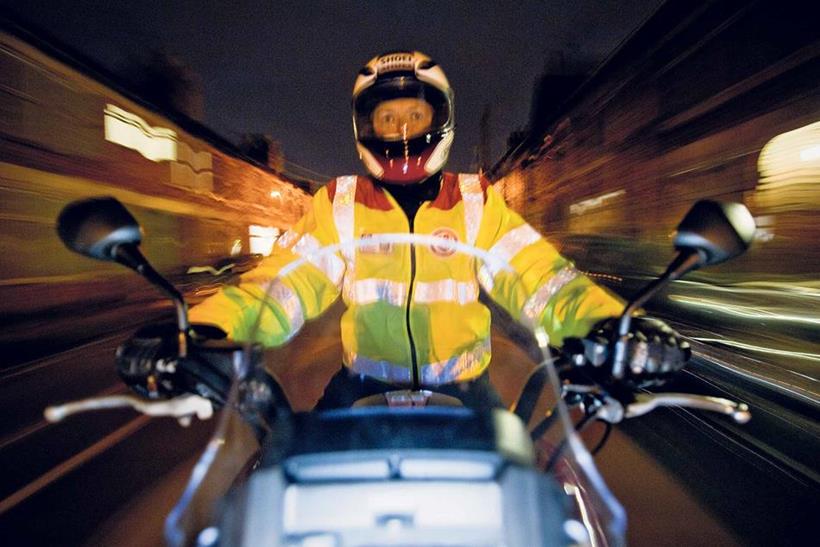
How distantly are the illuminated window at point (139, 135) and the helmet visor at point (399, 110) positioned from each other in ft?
28.2

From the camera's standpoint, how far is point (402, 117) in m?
2.34

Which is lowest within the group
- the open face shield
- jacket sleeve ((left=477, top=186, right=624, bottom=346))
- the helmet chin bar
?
jacket sleeve ((left=477, top=186, right=624, bottom=346))

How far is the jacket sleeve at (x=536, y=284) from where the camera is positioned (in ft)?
5.30

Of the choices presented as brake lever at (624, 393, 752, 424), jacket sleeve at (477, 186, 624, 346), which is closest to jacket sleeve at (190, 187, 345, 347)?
jacket sleeve at (477, 186, 624, 346)

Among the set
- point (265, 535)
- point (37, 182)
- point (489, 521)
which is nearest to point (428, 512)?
point (489, 521)

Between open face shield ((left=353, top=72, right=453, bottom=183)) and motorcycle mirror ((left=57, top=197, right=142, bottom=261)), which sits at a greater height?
open face shield ((left=353, top=72, right=453, bottom=183))

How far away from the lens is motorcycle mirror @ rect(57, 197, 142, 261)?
3.94ft

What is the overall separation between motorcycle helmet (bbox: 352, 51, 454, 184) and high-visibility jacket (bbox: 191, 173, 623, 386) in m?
0.13

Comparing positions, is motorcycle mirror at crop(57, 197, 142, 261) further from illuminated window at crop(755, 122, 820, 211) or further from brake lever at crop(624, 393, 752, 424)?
illuminated window at crop(755, 122, 820, 211)

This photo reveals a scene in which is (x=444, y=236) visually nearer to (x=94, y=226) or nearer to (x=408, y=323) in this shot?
(x=408, y=323)

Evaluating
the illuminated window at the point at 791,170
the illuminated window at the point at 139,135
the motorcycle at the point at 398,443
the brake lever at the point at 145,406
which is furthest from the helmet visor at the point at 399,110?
the illuminated window at the point at 139,135

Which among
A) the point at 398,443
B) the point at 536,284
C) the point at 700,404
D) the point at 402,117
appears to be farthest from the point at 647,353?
the point at 402,117

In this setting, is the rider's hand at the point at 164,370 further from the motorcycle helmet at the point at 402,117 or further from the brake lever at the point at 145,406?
the motorcycle helmet at the point at 402,117

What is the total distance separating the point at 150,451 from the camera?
4.32 m
